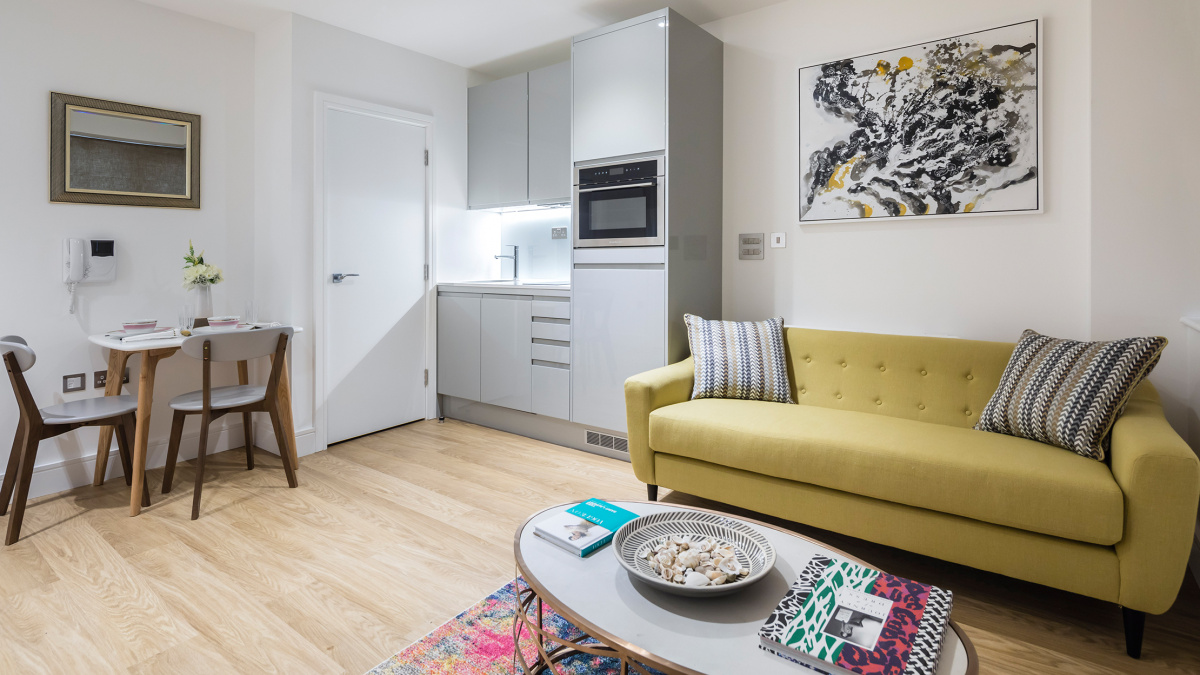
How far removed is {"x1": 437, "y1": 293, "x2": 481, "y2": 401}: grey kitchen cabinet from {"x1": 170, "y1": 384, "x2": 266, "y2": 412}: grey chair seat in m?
1.35

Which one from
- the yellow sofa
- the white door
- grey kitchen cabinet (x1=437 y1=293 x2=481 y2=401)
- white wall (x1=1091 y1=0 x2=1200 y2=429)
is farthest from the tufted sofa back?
the white door

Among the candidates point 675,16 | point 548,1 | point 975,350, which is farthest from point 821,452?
point 548,1

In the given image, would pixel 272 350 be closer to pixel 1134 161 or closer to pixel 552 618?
pixel 552 618

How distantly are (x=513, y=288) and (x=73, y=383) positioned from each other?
7.41 ft

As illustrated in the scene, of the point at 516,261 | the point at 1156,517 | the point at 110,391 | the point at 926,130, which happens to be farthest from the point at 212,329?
the point at 1156,517

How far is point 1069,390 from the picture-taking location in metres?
2.07

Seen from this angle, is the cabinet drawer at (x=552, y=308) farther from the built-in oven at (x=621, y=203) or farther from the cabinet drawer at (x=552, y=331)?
the built-in oven at (x=621, y=203)

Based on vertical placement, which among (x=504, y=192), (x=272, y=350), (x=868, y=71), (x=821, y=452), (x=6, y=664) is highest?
(x=868, y=71)

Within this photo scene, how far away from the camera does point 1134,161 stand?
2.40 meters

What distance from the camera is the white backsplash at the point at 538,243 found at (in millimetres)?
4289

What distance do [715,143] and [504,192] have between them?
4.92 feet

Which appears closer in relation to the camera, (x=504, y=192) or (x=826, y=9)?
(x=826, y=9)

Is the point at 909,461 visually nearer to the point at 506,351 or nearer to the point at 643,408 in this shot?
the point at 643,408

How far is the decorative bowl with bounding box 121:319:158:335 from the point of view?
3002mm
